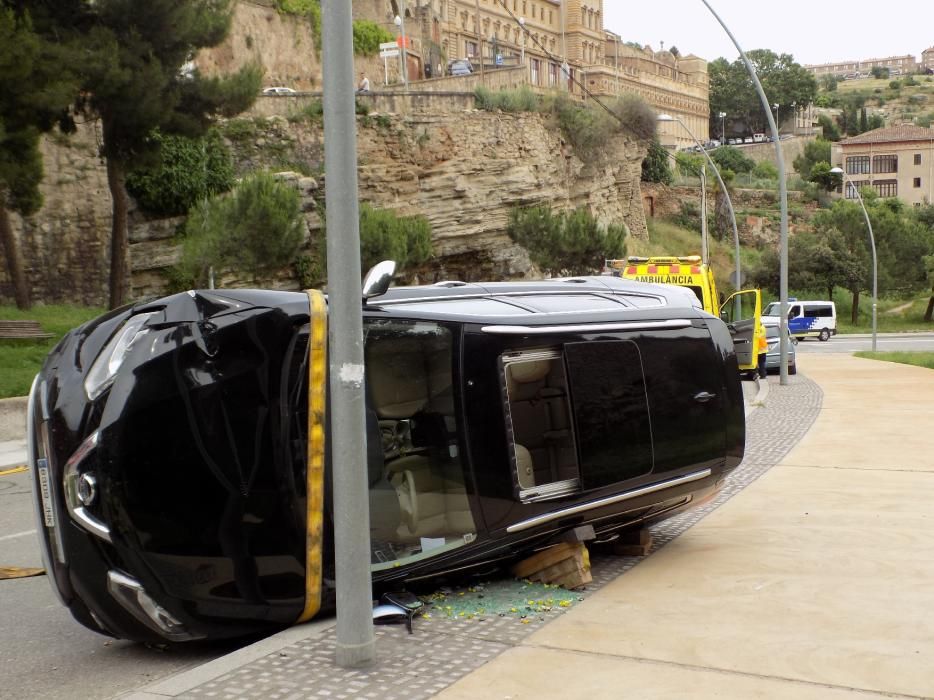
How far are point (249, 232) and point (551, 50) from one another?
80.3 metres

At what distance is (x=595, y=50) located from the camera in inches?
4547

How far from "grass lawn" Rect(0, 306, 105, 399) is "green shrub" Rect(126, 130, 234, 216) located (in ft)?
33.9

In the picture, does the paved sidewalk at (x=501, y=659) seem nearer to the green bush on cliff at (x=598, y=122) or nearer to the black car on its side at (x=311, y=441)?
the black car on its side at (x=311, y=441)

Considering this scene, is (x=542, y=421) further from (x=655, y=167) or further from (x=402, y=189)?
(x=655, y=167)

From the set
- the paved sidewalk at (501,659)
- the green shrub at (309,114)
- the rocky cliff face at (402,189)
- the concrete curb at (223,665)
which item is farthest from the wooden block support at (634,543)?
the green shrub at (309,114)

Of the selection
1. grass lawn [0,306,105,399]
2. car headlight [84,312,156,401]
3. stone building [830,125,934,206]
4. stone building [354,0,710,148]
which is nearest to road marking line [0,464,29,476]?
grass lawn [0,306,105,399]

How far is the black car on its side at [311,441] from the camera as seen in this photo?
5.52 meters

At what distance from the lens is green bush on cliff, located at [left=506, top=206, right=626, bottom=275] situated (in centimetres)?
5047

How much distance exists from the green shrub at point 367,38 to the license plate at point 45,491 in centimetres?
6173

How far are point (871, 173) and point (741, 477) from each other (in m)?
134

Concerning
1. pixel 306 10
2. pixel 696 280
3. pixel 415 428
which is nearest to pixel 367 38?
pixel 306 10

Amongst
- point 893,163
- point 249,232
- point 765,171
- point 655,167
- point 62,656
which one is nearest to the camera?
point 62,656

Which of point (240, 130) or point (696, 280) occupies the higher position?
point (240, 130)

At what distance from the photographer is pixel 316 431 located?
5.72 metres
